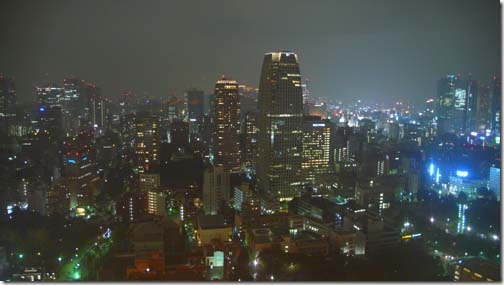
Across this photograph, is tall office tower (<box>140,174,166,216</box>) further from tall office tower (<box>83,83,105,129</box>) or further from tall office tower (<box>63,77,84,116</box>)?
tall office tower (<box>63,77,84,116</box>)

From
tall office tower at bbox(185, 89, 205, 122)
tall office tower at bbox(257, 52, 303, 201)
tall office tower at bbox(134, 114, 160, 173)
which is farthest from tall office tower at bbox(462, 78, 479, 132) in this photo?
tall office tower at bbox(134, 114, 160, 173)

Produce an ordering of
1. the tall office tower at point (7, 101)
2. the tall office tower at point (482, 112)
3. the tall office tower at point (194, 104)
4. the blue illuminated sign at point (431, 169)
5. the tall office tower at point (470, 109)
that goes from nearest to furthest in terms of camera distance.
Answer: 1. the tall office tower at point (7, 101)
2. the tall office tower at point (482, 112)
3. the tall office tower at point (470, 109)
4. the blue illuminated sign at point (431, 169)
5. the tall office tower at point (194, 104)

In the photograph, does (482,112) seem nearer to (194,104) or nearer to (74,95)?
(194,104)

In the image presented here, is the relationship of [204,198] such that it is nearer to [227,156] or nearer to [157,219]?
[157,219]

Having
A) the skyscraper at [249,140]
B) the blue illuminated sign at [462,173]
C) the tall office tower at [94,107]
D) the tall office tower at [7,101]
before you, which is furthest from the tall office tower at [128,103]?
the blue illuminated sign at [462,173]

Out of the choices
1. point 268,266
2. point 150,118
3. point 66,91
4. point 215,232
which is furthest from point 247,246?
point 150,118

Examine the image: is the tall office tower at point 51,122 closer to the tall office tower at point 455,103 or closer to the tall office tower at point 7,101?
the tall office tower at point 7,101

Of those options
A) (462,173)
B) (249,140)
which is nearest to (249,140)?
(249,140)
